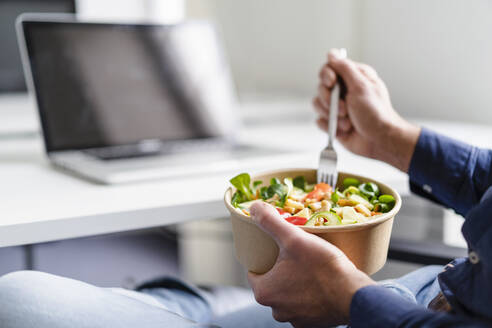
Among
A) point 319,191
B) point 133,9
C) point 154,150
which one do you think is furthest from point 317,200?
point 133,9

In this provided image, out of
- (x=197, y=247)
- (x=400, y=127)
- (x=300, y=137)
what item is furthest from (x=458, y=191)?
(x=197, y=247)

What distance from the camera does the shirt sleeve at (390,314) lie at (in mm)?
473

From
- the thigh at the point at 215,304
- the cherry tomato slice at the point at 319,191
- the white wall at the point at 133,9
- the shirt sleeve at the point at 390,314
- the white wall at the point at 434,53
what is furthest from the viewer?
the white wall at the point at 133,9

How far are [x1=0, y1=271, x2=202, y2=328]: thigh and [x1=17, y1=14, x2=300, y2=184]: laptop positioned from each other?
0.26 metres

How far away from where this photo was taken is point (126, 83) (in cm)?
103

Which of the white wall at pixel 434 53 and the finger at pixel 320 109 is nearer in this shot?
the finger at pixel 320 109

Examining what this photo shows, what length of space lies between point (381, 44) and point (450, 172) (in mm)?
774

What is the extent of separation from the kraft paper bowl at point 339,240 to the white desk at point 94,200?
173 millimetres

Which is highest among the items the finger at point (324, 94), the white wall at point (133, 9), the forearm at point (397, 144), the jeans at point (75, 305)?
the white wall at point (133, 9)

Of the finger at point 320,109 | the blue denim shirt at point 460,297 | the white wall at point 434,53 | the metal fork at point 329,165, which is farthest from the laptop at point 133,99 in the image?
the white wall at point 434,53

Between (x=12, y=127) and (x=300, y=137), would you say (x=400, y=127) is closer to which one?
(x=300, y=137)

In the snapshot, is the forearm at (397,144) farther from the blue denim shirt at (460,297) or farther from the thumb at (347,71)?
the blue denim shirt at (460,297)

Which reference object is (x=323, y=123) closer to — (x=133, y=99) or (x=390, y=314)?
(x=133, y=99)

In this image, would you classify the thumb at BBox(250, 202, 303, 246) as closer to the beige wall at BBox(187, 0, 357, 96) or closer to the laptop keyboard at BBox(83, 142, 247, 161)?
the laptop keyboard at BBox(83, 142, 247, 161)
